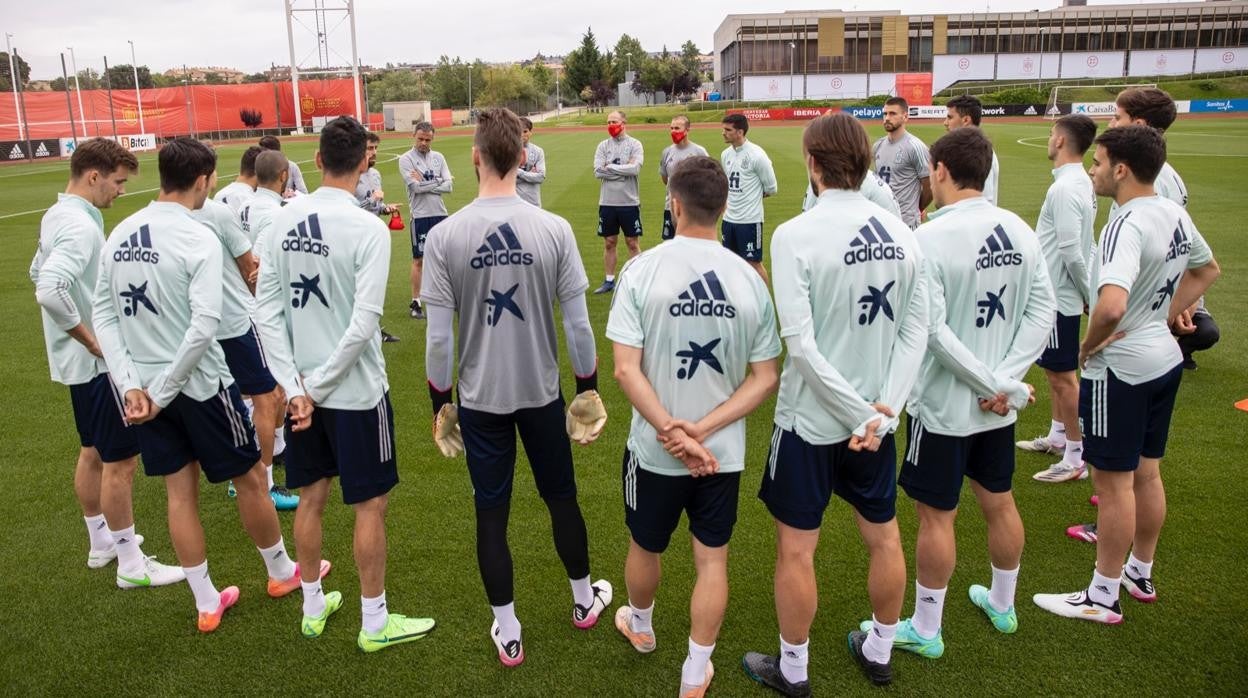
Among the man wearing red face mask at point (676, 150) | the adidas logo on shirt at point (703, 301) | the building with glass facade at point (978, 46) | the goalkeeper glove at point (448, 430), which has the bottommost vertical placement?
the goalkeeper glove at point (448, 430)

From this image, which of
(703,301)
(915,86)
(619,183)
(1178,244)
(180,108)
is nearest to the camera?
(703,301)

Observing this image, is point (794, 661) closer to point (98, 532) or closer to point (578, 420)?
point (578, 420)

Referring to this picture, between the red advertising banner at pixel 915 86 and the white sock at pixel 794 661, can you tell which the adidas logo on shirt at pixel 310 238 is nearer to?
the white sock at pixel 794 661

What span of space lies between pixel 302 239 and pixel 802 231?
2.09 meters

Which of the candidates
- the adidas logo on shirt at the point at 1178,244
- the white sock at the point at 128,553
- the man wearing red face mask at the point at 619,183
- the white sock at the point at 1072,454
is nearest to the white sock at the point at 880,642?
the adidas logo on shirt at the point at 1178,244

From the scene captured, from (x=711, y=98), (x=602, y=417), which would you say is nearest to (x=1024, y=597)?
(x=602, y=417)

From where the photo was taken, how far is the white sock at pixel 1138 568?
3.95 meters

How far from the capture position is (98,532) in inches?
179

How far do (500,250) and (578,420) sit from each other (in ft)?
2.62

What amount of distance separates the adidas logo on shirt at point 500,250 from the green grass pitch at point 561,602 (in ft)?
5.97

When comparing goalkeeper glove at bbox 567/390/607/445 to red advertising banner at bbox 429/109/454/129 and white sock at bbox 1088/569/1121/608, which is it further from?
red advertising banner at bbox 429/109/454/129

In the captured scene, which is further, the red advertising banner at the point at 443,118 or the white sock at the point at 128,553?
the red advertising banner at the point at 443,118

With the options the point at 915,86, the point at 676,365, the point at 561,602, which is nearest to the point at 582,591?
the point at 561,602

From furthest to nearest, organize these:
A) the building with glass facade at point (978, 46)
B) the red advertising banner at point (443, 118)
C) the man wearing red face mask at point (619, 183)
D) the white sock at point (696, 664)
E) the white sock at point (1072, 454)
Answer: the building with glass facade at point (978, 46), the red advertising banner at point (443, 118), the man wearing red face mask at point (619, 183), the white sock at point (1072, 454), the white sock at point (696, 664)
